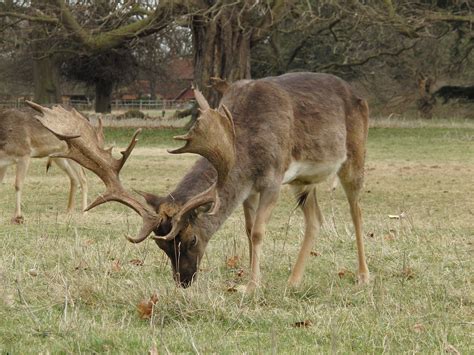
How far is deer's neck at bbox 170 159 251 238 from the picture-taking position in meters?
6.39

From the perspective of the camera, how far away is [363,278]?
736 cm

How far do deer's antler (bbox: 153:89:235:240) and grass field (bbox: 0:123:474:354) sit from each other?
53 centimetres

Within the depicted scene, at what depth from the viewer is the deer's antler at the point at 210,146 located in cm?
598

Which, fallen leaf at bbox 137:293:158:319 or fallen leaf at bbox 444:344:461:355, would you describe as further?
fallen leaf at bbox 137:293:158:319

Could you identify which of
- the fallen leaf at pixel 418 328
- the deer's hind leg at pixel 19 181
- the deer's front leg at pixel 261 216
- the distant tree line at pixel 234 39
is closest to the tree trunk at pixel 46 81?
the distant tree line at pixel 234 39

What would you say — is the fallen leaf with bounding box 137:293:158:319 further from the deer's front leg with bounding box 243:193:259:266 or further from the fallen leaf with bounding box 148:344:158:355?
the deer's front leg with bounding box 243:193:259:266

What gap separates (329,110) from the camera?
7688 millimetres

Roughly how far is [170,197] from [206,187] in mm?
367

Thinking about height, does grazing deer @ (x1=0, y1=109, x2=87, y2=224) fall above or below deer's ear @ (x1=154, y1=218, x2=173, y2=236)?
below

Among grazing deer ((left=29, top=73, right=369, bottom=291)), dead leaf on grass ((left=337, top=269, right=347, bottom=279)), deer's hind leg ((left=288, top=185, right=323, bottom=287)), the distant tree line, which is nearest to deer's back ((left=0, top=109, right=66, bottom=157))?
the distant tree line

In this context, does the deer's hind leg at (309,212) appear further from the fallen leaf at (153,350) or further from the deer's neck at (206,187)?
the fallen leaf at (153,350)

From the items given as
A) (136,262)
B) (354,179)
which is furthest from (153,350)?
(354,179)

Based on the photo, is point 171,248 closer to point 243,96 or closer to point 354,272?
point 243,96

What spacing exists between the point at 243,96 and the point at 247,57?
62.2 ft
